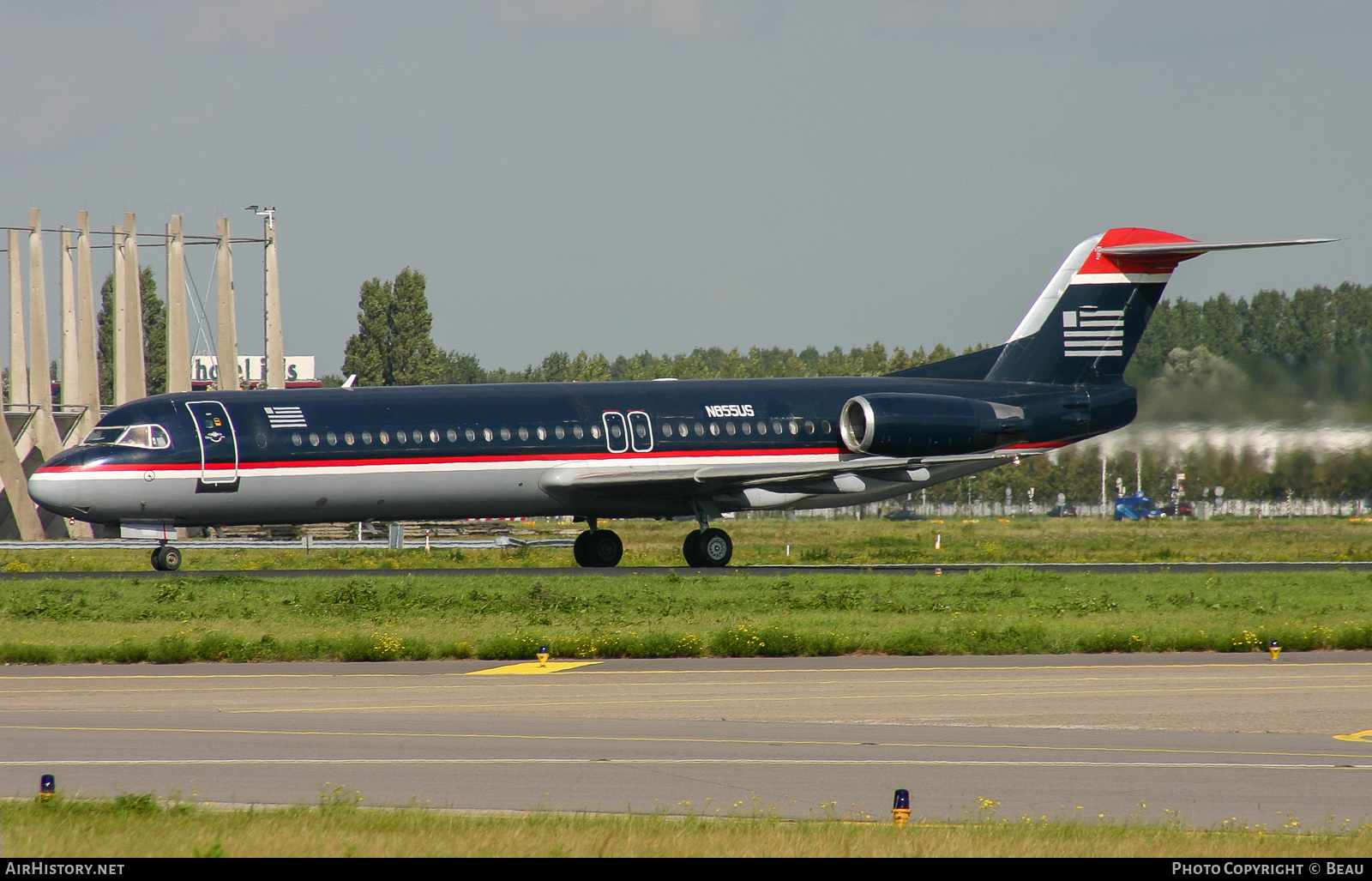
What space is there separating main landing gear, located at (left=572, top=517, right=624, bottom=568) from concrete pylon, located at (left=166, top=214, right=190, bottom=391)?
27.6 metres

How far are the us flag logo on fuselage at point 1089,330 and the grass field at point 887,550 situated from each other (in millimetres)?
5881

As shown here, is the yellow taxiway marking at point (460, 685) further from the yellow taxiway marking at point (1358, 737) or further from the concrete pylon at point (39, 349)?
the concrete pylon at point (39, 349)

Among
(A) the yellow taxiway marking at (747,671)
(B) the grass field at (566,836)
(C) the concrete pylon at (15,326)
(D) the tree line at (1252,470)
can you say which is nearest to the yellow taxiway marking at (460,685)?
(A) the yellow taxiway marking at (747,671)

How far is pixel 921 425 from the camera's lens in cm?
3884

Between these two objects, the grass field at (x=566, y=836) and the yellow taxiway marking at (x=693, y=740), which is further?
the yellow taxiway marking at (x=693, y=740)

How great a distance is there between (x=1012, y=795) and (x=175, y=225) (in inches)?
2310

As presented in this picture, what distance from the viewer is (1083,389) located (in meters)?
42.4

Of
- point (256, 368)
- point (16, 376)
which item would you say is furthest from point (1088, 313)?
point (256, 368)

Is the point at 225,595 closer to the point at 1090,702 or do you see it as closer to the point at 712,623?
the point at 712,623

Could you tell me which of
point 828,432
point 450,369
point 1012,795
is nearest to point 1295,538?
point 828,432

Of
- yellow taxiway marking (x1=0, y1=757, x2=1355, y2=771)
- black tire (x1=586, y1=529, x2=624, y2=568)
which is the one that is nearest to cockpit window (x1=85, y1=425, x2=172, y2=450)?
black tire (x1=586, y1=529, x2=624, y2=568)

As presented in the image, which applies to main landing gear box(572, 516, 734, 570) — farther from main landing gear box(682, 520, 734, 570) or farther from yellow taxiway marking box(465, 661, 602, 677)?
yellow taxiway marking box(465, 661, 602, 677)

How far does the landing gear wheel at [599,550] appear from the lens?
129 ft

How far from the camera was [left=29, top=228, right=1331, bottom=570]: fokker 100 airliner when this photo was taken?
34344 mm
